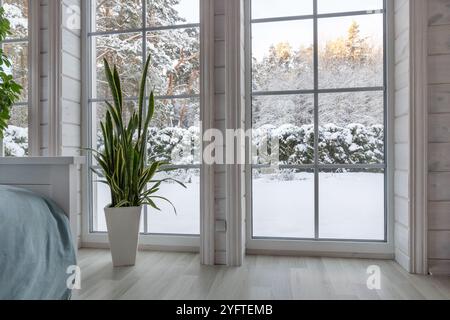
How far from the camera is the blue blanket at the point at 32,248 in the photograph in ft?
3.39

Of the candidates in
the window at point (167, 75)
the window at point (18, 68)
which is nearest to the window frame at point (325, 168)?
the window at point (167, 75)

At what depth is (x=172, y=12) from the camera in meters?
2.25

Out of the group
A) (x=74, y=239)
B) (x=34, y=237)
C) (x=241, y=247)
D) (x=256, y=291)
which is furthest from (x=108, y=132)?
(x=256, y=291)

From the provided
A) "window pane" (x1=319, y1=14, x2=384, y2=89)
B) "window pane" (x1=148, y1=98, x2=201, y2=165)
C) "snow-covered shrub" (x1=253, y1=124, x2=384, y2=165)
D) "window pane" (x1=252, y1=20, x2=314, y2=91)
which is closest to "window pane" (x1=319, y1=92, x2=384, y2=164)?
"snow-covered shrub" (x1=253, y1=124, x2=384, y2=165)

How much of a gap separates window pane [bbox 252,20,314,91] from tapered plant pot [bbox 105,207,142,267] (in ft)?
4.11

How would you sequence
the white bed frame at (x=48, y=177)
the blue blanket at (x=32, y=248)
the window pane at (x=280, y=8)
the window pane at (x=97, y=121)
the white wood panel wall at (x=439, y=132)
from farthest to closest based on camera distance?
the window pane at (x=97, y=121) < the window pane at (x=280, y=8) < the white wood panel wall at (x=439, y=132) < the white bed frame at (x=48, y=177) < the blue blanket at (x=32, y=248)

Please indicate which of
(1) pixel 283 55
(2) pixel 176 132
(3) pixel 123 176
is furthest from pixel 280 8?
(3) pixel 123 176

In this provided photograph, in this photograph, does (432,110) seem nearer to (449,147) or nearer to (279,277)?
(449,147)

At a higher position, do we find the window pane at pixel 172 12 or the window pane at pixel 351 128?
the window pane at pixel 172 12

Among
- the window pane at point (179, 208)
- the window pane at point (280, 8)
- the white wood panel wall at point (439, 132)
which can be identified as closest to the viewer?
the white wood panel wall at point (439, 132)

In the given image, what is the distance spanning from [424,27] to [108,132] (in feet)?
6.65

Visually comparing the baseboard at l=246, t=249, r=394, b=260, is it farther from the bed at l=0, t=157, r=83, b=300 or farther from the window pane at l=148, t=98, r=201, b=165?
the bed at l=0, t=157, r=83, b=300

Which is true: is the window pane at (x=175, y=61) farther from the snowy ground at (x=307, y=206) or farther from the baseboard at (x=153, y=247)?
the baseboard at (x=153, y=247)

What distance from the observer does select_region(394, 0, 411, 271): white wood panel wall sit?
5.91 feet
